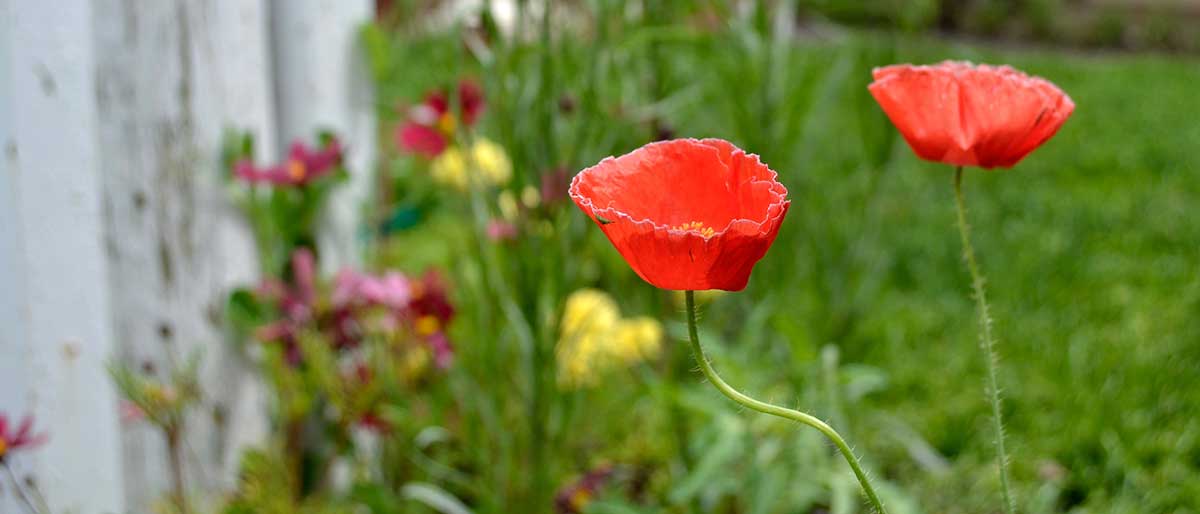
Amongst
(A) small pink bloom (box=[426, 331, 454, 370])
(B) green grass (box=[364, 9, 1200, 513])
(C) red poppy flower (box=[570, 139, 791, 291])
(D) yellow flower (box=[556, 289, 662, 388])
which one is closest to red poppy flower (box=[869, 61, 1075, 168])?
(C) red poppy flower (box=[570, 139, 791, 291])

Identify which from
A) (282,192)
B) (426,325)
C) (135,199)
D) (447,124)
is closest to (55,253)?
(135,199)

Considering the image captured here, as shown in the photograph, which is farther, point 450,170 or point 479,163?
point 450,170

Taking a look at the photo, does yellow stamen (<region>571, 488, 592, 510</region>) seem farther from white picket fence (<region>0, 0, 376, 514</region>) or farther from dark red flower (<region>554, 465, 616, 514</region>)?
white picket fence (<region>0, 0, 376, 514</region>)

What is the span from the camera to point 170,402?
1.29 meters

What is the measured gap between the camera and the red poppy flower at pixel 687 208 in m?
0.46

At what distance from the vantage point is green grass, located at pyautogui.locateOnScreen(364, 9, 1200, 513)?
1337 millimetres

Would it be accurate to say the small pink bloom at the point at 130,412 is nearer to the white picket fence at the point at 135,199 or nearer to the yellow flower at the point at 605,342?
the white picket fence at the point at 135,199

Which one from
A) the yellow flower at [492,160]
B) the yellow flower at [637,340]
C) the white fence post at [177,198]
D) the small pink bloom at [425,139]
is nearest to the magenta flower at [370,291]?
the white fence post at [177,198]

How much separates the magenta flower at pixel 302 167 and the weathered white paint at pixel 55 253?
0.23 meters

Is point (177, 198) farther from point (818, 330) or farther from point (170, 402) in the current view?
point (818, 330)

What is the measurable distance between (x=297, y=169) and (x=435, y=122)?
0.86 feet

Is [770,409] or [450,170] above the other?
[770,409]

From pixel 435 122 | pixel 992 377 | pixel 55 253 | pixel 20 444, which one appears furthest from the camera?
pixel 435 122

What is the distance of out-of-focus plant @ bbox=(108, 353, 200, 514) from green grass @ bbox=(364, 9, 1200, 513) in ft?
1.13
